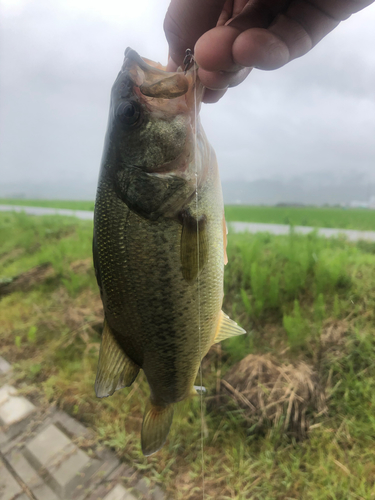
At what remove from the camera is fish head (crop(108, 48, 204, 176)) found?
77 centimetres

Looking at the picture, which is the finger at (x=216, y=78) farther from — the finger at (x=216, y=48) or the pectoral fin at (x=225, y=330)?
the pectoral fin at (x=225, y=330)

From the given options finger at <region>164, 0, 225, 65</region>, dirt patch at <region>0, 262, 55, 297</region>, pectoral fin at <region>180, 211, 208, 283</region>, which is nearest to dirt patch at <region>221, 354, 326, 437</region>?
pectoral fin at <region>180, 211, 208, 283</region>

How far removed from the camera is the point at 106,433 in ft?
6.19

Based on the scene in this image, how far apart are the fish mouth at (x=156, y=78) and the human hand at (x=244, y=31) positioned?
48 mm

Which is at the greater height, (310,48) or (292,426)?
(310,48)

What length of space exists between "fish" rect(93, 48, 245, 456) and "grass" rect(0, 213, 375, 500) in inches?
44.5

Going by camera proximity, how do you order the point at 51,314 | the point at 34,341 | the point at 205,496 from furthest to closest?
the point at 51,314
the point at 34,341
the point at 205,496

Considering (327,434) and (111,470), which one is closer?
(327,434)

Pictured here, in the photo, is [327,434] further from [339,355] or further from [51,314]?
[51,314]

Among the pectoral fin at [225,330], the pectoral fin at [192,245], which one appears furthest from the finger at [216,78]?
the pectoral fin at [225,330]

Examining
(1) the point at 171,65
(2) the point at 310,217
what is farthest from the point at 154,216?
(2) the point at 310,217

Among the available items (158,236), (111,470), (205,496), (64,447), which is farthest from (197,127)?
(64,447)

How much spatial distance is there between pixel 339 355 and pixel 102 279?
1584 mm

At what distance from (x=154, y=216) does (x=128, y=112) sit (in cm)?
27
